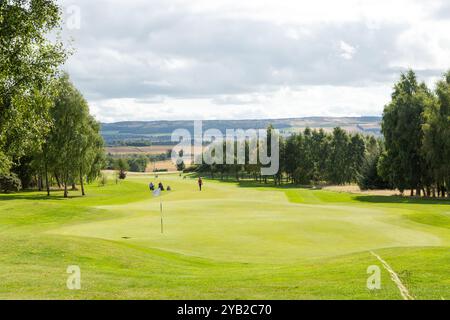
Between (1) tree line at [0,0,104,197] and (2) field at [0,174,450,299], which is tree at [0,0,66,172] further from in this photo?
(2) field at [0,174,450,299]

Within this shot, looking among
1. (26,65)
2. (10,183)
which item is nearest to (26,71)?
(26,65)

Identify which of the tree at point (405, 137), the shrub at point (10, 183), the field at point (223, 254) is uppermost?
the tree at point (405, 137)

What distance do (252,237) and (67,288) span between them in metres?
18.6

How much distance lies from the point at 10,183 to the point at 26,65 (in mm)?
68128

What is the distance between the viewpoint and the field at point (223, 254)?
1573 cm

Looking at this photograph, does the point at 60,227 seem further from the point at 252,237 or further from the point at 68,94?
the point at 68,94

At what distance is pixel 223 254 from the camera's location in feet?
89.8

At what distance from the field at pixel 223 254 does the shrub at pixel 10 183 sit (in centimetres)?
4503

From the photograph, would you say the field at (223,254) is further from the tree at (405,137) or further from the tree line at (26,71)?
the tree at (405,137)

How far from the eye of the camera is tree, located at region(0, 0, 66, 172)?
2698 centimetres

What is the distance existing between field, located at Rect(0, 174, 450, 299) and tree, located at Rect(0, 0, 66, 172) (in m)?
6.31

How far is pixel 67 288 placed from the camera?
51.7ft

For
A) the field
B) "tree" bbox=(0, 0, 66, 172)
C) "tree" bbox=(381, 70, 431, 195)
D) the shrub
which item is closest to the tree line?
"tree" bbox=(0, 0, 66, 172)

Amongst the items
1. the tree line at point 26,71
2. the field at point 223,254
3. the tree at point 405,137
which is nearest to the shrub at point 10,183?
the field at point 223,254
